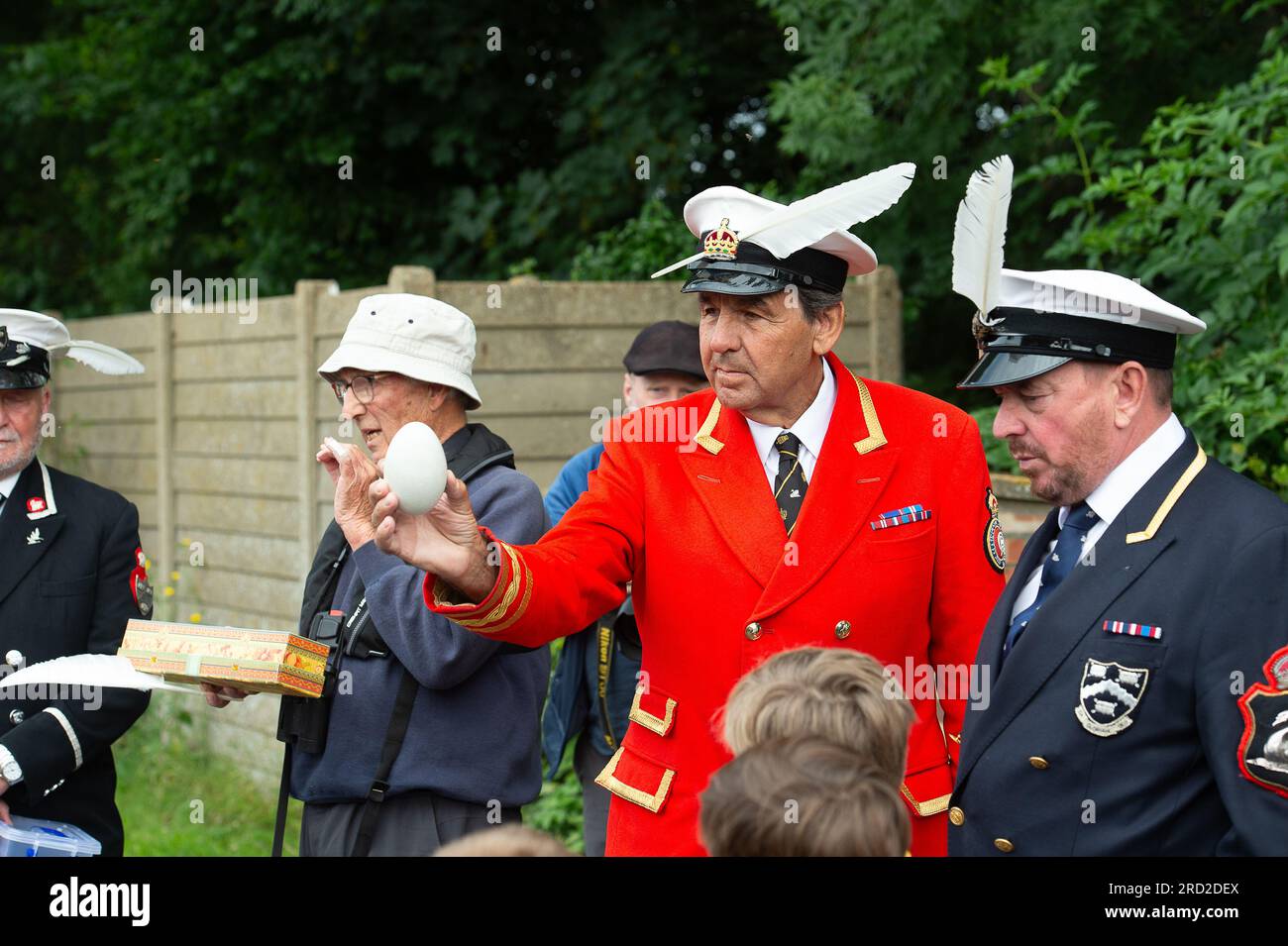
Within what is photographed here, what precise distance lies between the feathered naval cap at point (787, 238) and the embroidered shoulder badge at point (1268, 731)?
118 cm

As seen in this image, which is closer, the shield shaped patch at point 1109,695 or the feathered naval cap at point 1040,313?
the shield shaped patch at point 1109,695

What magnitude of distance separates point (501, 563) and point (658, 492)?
1.63ft

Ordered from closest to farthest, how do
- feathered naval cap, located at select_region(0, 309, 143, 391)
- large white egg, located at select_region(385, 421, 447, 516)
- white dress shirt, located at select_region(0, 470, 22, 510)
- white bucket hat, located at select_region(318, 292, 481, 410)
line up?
large white egg, located at select_region(385, 421, 447, 516) → white bucket hat, located at select_region(318, 292, 481, 410) → feathered naval cap, located at select_region(0, 309, 143, 391) → white dress shirt, located at select_region(0, 470, 22, 510)

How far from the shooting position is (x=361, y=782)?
334 cm

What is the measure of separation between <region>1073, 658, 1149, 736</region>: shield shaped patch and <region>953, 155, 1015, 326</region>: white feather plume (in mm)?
740

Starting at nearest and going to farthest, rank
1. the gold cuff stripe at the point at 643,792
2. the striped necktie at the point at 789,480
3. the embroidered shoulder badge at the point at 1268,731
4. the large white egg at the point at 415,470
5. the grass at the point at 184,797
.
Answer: the embroidered shoulder badge at the point at 1268,731 → the large white egg at the point at 415,470 → the gold cuff stripe at the point at 643,792 → the striped necktie at the point at 789,480 → the grass at the point at 184,797

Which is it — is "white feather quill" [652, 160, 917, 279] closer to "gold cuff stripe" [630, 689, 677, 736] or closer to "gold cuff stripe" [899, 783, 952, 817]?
"gold cuff stripe" [630, 689, 677, 736]

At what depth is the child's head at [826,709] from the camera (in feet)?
Answer: 7.82

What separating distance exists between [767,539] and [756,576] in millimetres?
84

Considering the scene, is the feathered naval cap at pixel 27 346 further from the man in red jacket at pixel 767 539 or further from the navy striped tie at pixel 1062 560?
Result: the navy striped tie at pixel 1062 560

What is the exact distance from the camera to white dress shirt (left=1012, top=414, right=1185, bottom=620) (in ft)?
9.08

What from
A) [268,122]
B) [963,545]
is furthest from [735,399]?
[268,122]

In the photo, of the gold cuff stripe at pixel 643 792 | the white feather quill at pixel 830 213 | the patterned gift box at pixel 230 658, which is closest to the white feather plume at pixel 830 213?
the white feather quill at pixel 830 213

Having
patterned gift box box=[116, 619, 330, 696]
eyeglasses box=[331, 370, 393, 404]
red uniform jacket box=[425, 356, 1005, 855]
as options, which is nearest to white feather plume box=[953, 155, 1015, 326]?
red uniform jacket box=[425, 356, 1005, 855]
